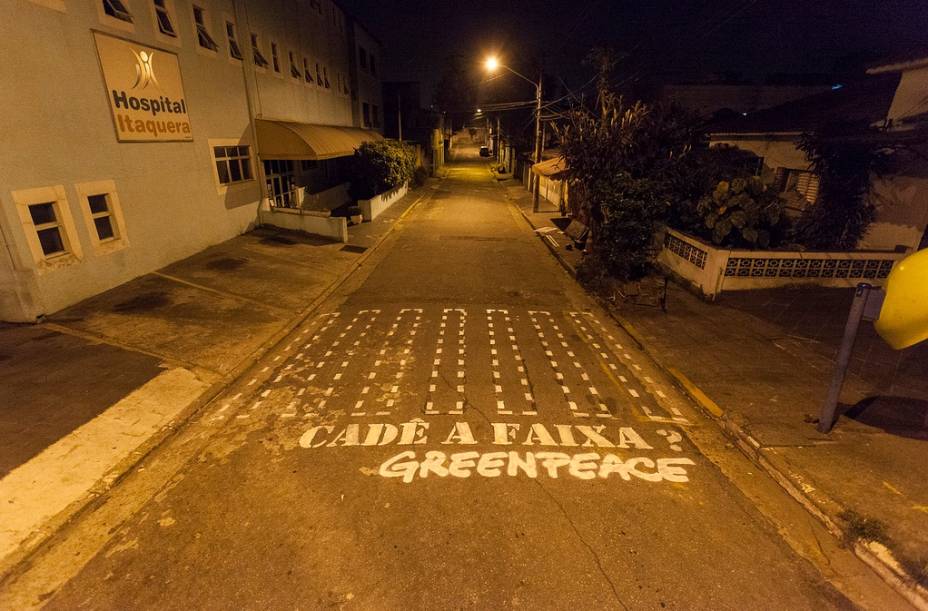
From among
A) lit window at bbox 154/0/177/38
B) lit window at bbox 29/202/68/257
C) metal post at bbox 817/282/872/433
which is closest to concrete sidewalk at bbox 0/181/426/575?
lit window at bbox 29/202/68/257

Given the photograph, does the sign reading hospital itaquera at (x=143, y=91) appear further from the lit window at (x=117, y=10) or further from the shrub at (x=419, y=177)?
the shrub at (x=419, y=177)

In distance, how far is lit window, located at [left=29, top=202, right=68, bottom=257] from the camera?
28.5 ft

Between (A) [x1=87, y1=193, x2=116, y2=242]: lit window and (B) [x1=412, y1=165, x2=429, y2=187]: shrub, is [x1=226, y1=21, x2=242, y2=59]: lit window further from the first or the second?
(B) [x1=412, y1=165, x2=429, y2=187]: shrub

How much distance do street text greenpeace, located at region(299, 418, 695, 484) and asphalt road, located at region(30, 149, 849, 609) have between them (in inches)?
0.9

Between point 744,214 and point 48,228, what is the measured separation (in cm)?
1508

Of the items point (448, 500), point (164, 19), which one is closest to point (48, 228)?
point (164, 19)

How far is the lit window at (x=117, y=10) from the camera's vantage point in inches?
397

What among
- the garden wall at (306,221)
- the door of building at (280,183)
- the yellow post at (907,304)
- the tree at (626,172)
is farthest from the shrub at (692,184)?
the door of building at (280,183)

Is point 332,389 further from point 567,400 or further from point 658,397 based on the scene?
point 658,397

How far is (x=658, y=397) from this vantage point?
6559 millimetres

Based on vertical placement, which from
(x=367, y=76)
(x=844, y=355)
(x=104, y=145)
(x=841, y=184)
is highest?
(x=367, y=76)

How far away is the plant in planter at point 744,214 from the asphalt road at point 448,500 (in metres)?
4.63

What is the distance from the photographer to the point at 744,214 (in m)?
10.1

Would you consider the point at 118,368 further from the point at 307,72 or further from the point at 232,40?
the point at 307,72
